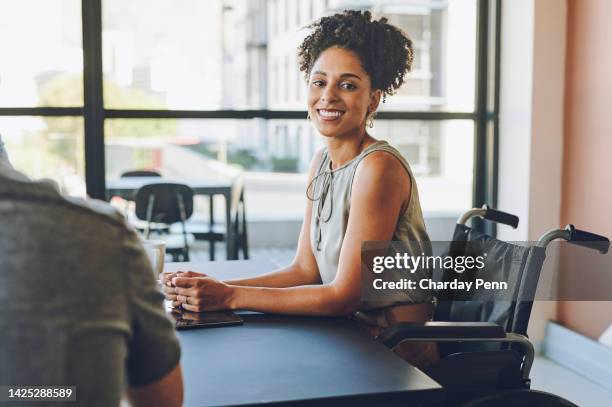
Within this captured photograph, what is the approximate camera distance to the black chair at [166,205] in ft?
13.1

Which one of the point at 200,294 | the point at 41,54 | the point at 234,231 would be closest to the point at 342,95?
the point at 200,294

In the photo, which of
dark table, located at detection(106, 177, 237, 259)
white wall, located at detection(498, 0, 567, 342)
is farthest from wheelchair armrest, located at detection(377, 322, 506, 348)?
dark table, located at detection(106, 177, 237, 259)

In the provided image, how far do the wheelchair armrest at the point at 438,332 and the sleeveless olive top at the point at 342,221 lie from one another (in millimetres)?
199

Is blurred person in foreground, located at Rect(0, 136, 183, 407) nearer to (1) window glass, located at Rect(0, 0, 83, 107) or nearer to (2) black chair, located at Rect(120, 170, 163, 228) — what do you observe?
(1) window glass, located at Rect(0, 0, 83, 107)

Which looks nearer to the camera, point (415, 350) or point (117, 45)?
point (415, 350)

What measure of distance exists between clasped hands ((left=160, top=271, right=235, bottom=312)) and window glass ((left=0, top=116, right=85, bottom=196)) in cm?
177

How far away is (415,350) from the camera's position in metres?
1.64

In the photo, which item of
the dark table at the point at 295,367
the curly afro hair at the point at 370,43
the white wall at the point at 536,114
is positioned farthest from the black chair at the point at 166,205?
the dark table at the point at 295,367

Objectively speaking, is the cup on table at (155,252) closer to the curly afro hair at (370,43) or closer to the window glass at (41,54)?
the curly afro hair at (370,43)

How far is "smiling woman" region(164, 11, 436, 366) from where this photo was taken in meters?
1.49

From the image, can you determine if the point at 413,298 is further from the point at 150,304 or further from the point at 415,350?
the point at 150,304

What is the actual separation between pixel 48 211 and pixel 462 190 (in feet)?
11.2

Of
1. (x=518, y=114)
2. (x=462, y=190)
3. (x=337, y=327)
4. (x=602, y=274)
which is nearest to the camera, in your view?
(x=337, y=327)

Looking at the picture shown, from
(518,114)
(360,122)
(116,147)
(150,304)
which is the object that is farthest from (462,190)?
(150,304)
